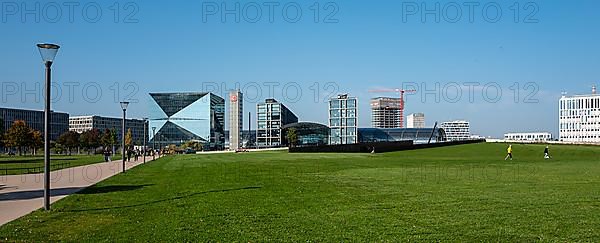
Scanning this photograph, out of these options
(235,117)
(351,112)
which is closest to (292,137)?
(351,112)

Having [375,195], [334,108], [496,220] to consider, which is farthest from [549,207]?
[334,108]

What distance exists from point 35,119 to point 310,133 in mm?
83047

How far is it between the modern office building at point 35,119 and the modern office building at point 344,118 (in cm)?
7565

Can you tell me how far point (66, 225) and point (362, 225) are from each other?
6.30 m

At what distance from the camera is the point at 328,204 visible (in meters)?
15.7

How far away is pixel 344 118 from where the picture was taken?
16462 centimetres

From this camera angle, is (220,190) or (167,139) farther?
(167,139)

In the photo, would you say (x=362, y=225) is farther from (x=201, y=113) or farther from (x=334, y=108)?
(x=201, y=113)

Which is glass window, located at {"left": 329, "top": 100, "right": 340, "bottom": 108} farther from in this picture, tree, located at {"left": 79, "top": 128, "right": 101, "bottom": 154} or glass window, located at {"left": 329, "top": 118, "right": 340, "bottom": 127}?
tree, located at {"left": 79, "top": 128, "right": 101, "bottom": 154}

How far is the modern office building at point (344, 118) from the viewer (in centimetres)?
16138

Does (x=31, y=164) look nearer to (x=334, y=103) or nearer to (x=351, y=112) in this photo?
(x=351, y=112)

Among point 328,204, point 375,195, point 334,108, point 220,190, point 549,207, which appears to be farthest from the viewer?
point 334,108

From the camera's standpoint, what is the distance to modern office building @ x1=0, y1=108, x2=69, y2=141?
540ft

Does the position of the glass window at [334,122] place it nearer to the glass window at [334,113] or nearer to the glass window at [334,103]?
the glass window at [334,113]
